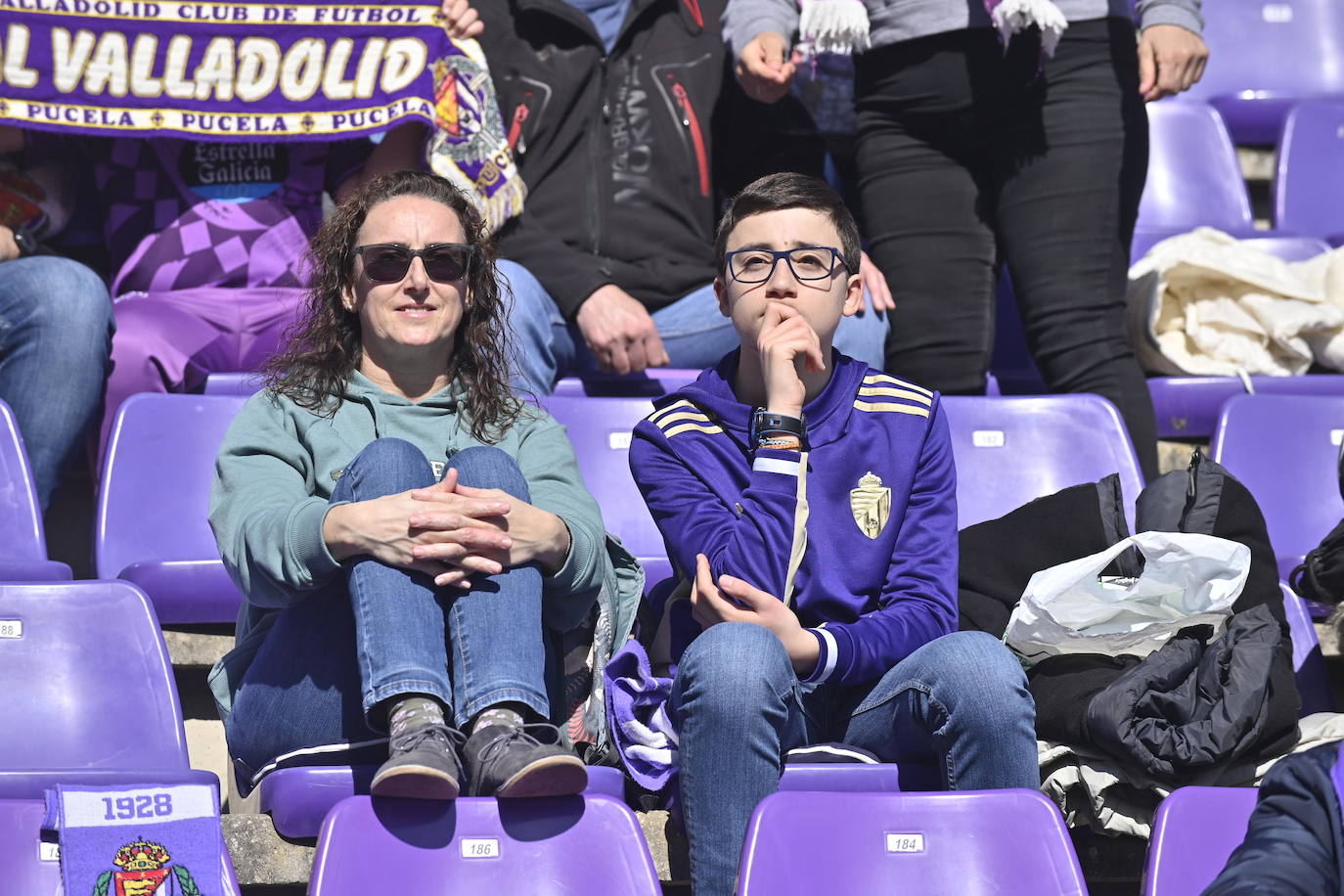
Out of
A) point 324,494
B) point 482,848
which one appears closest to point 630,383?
point 324,494

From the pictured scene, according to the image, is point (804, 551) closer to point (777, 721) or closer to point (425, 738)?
point (777, 721)

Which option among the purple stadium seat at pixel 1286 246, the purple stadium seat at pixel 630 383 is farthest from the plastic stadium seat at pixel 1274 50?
the purple stadium seat at pixel 630 383

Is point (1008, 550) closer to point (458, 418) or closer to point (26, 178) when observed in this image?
point (458, 418)

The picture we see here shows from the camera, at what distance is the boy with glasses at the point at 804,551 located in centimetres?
202

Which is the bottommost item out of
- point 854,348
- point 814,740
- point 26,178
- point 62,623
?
point 814,740

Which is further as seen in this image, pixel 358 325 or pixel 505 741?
pixel 358 325

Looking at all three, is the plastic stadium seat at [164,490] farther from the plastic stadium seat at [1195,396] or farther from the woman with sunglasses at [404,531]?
the plastic stadium seat at [1195,396]

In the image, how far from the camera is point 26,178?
10.8 feet

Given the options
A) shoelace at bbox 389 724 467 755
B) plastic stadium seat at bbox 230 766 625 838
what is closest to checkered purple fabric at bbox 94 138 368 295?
plastic stadium seat at bbox 230 766 625 838

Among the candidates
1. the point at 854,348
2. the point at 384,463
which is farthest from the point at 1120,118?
the point at 384,463

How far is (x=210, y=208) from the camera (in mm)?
3385

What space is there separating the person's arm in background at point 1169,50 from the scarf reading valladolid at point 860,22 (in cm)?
18

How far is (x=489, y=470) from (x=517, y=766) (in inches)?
19.2

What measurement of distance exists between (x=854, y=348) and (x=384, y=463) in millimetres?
1220
